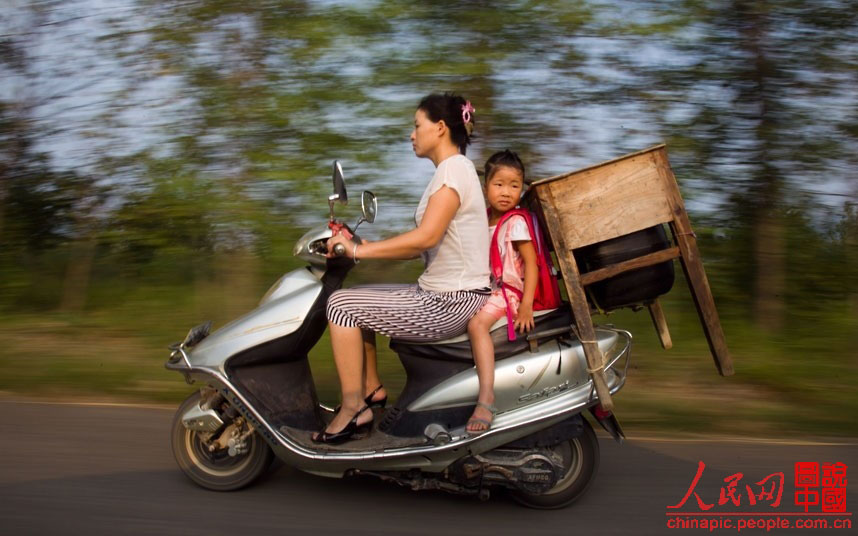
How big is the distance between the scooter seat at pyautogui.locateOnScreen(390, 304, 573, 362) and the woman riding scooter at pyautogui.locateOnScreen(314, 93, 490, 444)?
61 millimetres

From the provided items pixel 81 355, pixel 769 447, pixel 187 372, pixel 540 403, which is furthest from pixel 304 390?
pixel 81 355

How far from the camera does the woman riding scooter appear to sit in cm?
336

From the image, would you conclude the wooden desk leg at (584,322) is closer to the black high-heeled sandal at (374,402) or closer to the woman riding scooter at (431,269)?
the woman riding scooter at (431,269)

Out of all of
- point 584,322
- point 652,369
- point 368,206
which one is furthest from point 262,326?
point 652,369

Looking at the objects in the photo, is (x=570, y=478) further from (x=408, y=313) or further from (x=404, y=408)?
(x=408, y=313)

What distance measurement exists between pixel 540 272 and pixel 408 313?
59 cm

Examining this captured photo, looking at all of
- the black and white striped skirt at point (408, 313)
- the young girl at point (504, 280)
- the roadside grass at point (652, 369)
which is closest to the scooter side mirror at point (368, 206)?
the black and white striped skirt at point (408, 313)

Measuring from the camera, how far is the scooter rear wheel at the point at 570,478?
3484mm

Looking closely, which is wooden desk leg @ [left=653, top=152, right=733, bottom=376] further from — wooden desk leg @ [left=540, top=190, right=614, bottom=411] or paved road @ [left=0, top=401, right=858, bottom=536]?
paved road @ [left=0, top=401, right=858, bottom=536]

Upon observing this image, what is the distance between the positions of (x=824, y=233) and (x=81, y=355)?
19.4ft

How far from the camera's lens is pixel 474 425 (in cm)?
329

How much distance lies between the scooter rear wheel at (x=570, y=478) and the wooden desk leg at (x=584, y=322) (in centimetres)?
23

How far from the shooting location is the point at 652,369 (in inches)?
219

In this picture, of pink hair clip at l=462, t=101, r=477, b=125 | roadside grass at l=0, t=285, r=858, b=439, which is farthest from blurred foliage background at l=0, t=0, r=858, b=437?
pink hair clip at l=462, t=101, r=477, b=125
